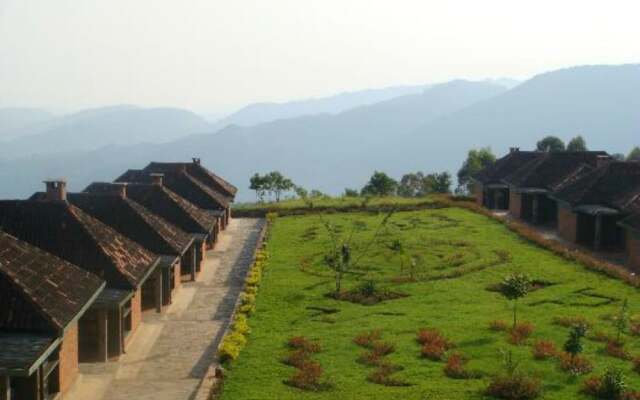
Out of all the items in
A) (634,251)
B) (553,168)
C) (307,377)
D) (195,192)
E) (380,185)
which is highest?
(553,168)

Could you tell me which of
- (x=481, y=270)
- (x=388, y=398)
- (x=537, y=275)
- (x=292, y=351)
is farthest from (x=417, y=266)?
(x=388, y=398)

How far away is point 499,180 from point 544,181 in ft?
23.9

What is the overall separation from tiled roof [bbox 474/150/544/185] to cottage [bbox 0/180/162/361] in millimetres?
35137

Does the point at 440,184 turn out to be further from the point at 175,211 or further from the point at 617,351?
the point at 617,351

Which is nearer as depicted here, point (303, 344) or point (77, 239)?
point (303, 344)

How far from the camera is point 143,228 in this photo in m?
27.5

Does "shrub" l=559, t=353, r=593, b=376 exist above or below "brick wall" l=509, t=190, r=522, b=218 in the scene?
below

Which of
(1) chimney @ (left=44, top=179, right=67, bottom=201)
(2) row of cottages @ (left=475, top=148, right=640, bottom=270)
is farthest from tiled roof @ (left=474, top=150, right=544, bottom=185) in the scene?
(1) chimney @ (left=44, top=179, right=67, bottom=201)

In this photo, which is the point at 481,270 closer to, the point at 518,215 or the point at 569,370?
the point at 569,370

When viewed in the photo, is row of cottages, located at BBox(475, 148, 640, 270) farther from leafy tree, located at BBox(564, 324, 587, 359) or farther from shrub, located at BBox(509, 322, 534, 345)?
leafy tree, located at BBox(564, 324, 587, 359)

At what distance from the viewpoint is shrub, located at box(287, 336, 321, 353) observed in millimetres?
20047

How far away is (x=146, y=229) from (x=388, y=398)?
14.4 metres

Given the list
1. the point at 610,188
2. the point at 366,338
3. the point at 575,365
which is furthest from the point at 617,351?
the point at 610,188

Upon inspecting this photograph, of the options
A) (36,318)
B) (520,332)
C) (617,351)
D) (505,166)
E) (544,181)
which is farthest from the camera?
(505,166)
